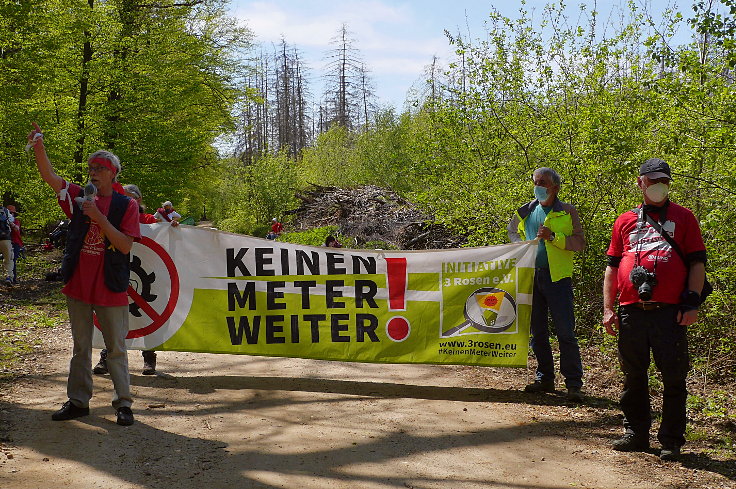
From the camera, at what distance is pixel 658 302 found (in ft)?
15.8

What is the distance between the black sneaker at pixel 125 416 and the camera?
17.7 feet

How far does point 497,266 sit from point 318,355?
217 centimetres

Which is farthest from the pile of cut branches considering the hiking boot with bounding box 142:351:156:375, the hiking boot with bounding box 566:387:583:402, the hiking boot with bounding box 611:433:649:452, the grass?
the hiking boot with bounding box 611:433:649:452

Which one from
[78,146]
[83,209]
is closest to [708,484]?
[83,209]

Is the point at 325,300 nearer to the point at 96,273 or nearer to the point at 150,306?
the point at 150,306

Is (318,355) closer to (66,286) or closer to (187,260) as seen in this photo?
(187,260)

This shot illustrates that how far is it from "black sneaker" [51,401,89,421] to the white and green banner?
1.60m

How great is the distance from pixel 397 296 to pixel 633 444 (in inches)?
113

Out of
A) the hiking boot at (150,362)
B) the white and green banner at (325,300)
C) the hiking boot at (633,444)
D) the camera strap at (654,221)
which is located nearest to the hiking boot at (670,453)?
the hiking boot at (633,444)

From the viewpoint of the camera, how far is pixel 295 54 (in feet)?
297

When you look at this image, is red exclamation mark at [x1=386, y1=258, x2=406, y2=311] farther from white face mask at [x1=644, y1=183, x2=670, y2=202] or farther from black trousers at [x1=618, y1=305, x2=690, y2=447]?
white face mask at [x1=644, y1=183, x2=670, y2=202]

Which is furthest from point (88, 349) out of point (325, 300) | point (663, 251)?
point (663, 251)

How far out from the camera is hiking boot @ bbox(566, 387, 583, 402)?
645 centimetres

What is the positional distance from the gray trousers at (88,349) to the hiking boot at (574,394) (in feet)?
13.6
